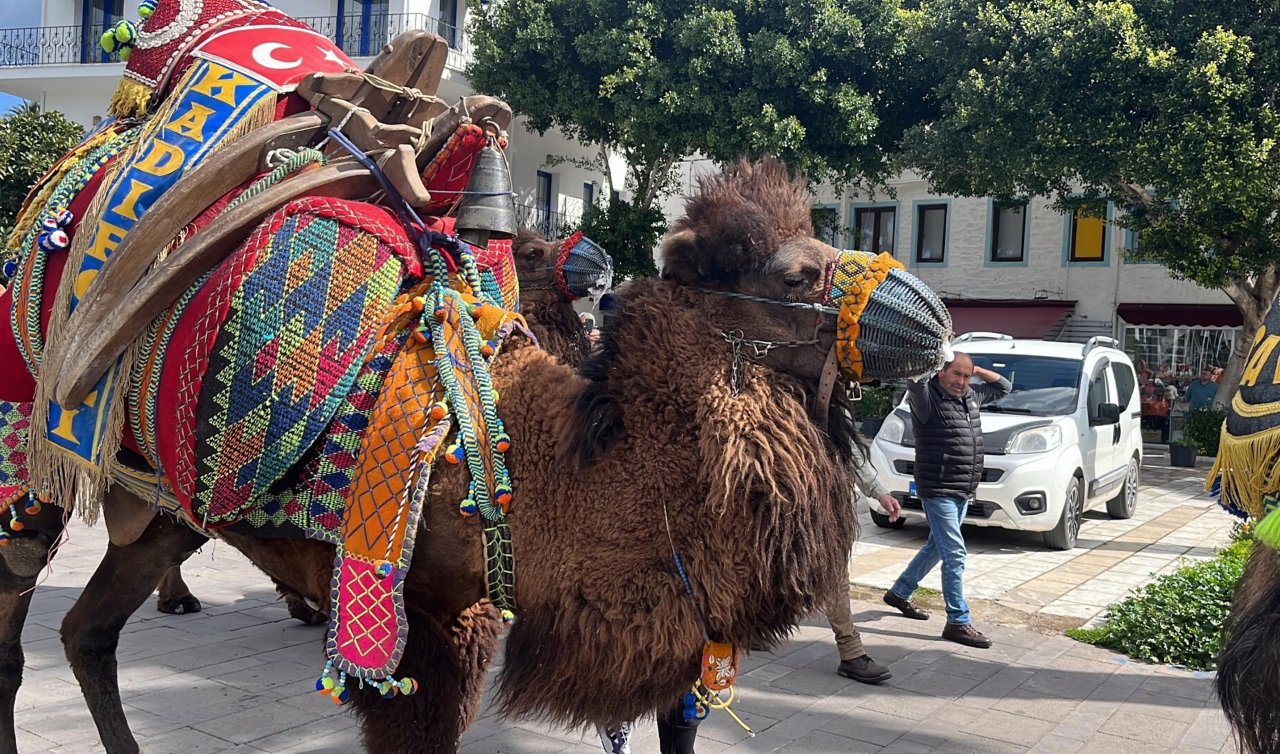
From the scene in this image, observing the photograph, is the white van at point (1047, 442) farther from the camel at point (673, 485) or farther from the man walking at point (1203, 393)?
the man walking at point (1203, 393)

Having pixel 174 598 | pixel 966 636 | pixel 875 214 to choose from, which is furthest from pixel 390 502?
pixel 875 214

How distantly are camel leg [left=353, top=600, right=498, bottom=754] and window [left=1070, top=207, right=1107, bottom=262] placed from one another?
2475cm

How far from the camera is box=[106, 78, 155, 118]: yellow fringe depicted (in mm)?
3381

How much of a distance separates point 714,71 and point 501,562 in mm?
15651

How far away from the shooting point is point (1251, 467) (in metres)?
2.83

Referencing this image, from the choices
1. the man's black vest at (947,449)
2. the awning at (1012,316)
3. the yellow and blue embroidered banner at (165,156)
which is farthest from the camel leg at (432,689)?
the awning at (1012,316)

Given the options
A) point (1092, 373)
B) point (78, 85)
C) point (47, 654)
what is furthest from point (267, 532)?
point (78, 85)

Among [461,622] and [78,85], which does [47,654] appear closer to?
[461,622]

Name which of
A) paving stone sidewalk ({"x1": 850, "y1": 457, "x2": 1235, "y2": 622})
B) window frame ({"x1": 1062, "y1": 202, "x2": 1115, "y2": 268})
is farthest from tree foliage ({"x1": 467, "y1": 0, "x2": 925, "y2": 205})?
window frame ({"x1": 1062, "y1": 202, "x2": 1115, "y2": 268})

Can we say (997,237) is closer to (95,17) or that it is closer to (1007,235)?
(1007,235)

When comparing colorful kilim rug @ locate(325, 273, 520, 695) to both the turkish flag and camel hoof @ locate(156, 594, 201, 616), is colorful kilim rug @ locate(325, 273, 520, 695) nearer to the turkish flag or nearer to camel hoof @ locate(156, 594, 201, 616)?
the turkish flag

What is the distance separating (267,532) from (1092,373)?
401 inches

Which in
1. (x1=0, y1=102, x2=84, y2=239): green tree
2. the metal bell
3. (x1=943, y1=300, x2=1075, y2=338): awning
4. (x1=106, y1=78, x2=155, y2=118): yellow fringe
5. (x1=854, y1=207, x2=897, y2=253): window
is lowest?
(x1=943, y1=300, x2=1075, y2=338): awning

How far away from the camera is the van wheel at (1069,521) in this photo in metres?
9.79
